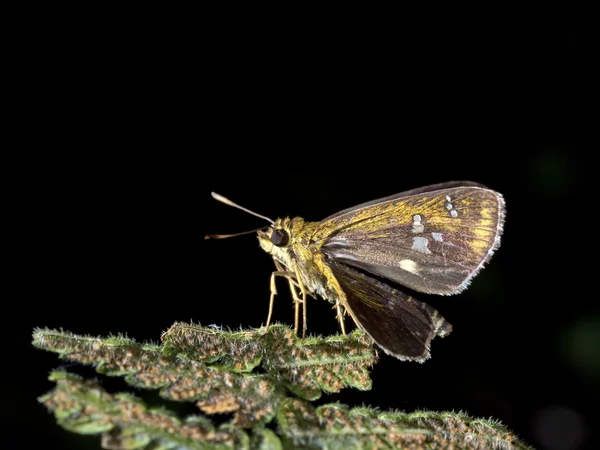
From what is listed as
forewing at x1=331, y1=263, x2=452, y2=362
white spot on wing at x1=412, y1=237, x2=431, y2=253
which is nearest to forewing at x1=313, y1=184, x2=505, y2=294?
white spot on wing at x1=412, y1=237, x2=431, y2=253

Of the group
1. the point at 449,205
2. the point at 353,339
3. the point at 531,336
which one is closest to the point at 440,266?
the point at 449,205

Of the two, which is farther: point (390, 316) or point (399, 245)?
point (399, 245)

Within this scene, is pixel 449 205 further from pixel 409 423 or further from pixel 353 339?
pixel 409 423

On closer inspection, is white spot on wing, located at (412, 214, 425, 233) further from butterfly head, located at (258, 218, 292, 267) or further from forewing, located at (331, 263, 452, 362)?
butterfly head, located at (258, 218, 292, 267)

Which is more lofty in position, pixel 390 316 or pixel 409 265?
pixel 409 265

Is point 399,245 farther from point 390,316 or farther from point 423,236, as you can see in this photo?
point 390,316

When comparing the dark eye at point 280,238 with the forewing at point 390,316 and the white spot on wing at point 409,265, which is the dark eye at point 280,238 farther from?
the white spot on wing at point 409,265

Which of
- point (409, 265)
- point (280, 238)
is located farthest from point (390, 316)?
point (280, 238)
